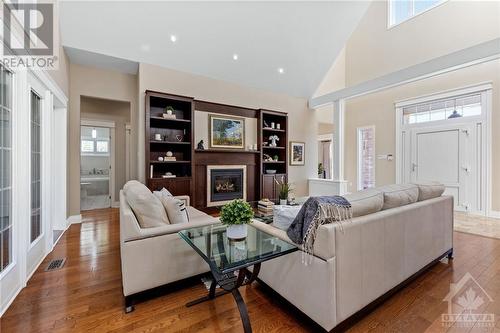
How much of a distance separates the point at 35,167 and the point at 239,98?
3.93m

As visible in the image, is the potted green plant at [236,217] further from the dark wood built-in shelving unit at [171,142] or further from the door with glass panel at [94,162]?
the door with glass panel at [94,162]

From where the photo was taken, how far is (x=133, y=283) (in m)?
1.74

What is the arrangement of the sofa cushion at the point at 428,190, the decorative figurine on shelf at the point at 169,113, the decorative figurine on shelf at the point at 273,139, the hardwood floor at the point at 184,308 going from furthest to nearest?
the decorative figurine on shelf at the point at 273,139, the decorative figurine on shelf at the point at 169,113, the sofa cushion at the point at 428,190, the hardwood floor at the point at 184,308

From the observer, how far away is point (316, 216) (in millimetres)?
1436

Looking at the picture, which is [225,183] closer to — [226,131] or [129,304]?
[226,131]

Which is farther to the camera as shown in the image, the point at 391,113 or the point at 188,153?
the point at 391,113

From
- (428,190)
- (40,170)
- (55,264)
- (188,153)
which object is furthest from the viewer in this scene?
(188,153)

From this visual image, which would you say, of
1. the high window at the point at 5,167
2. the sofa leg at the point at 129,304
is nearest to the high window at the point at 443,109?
the sofa leg at the point at 129,304

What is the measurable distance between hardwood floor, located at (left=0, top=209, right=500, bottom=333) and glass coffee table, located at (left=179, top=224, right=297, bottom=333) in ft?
0.68

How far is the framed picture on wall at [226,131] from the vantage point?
16.2 feet

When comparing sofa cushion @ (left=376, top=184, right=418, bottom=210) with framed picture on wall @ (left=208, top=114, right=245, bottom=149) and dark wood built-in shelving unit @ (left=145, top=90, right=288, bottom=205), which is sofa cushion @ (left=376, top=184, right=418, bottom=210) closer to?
dark wood built-in shelving unit @ (left=145, top=90, right=288, bottom=205)

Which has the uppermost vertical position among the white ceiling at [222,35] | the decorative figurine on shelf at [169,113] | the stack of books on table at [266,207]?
the white ceiling at [222,35]

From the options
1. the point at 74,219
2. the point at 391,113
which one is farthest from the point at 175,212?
the point at 391,113

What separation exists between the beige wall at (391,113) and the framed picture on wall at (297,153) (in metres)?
1.60
